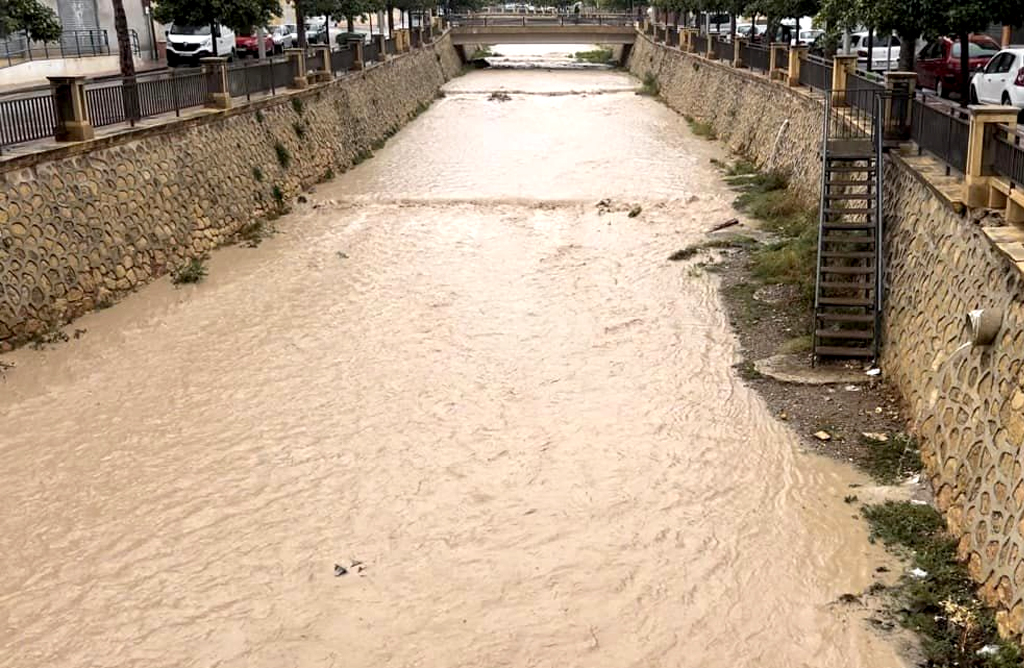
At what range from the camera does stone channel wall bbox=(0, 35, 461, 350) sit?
1417 cm

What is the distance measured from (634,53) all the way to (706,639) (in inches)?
2010

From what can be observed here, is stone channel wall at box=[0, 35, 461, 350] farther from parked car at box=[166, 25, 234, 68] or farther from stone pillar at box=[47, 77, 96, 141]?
parked car at box=[166, 25, 234, 68]

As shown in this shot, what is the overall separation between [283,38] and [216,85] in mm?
23718

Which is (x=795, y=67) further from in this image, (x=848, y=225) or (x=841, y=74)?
(x=848, y=225)

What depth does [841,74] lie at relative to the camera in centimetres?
1934

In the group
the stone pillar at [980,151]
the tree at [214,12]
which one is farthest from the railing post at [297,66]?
the stone pillar at [980,151]

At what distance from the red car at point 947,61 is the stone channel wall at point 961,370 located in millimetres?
9412

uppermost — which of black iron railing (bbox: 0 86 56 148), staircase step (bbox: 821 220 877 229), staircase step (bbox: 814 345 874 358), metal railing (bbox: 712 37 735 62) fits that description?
metal railing (bbox: 712 37 735 62)

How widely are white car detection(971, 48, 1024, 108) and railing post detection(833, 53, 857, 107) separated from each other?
2.45 m

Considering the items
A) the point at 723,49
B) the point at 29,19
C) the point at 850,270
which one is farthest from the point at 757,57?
the point at 29,19

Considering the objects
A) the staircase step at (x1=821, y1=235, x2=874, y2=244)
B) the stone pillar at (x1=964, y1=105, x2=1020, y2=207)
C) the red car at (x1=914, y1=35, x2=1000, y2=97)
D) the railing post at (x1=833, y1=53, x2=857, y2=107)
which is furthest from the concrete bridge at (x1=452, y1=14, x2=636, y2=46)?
the stone pillar at (x1=964, y1=105, x2=1020, y2=207)

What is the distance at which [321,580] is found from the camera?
8961 millimetres

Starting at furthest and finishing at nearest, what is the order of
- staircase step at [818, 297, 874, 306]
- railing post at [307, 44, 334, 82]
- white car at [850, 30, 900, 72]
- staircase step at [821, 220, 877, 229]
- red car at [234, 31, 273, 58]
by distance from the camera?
red car at [234, 31, 273, 58], white car at [850, 30, 900, 72], railing post at [307, 44, 334, 82], staircase step at [821, 220, 877, 229], staircase step at [818, 297, 874, 306]

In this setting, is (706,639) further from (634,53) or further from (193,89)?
(634,53)
